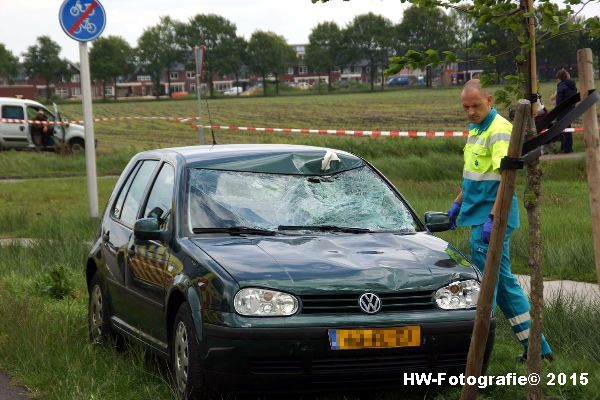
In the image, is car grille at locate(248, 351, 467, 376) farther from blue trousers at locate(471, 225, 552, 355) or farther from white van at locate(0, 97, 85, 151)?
white van at locate(0, 97, 85, 151)

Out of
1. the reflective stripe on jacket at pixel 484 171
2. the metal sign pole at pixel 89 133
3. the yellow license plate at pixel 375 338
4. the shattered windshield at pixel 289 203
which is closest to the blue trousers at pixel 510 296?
the reflective stripe on jacket at pixel 484 171

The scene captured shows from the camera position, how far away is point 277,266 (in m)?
6.25

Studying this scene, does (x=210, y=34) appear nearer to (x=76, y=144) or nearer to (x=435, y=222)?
(x=76, y=144)

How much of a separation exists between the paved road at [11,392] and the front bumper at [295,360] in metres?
1.48

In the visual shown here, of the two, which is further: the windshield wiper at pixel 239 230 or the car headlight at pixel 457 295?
the windshield wiper at pixel 239 230

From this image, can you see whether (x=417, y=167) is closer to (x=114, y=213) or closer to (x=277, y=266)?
(x=114, y=213)

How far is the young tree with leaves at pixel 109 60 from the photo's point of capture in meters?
152

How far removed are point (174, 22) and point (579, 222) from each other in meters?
163

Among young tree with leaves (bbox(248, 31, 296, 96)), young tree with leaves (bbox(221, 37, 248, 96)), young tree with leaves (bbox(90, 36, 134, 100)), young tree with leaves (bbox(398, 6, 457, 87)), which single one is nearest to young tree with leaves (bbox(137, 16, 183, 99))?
young tree with leaves (bbox(90, 36, 134, 100))

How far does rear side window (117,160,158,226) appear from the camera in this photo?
8.08 metres

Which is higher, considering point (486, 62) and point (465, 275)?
point (486, 62)

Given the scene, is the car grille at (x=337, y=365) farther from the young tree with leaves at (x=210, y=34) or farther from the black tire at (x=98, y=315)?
the young tree with leaves at (x=210, y=34)

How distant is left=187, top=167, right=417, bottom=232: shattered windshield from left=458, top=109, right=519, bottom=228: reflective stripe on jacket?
39cm

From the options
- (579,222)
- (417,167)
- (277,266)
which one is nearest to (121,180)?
(277,266)
